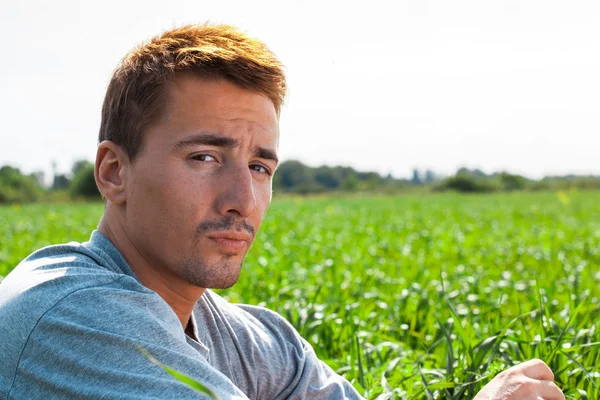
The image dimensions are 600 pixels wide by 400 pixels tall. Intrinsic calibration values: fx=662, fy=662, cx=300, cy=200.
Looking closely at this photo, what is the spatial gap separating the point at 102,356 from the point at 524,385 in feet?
3.50

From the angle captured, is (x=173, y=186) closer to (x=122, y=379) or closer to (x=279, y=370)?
(x=122, y=379)

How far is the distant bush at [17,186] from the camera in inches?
2419

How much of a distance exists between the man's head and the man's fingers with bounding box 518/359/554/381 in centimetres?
79

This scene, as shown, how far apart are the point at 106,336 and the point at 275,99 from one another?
2.77 feet

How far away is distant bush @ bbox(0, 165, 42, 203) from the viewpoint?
61.4m

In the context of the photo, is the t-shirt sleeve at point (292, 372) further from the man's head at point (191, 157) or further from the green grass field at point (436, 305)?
the man's head at point (191, 157)

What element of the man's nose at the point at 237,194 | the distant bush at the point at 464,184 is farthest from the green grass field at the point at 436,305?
the distant bush at the point at 464,184

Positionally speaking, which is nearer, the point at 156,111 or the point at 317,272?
the point at 156,111

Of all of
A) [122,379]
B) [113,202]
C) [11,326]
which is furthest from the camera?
[113,202]

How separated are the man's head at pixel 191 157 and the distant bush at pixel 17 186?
64253mm

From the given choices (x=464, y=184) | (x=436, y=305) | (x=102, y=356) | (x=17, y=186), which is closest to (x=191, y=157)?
(x=102, y=356)

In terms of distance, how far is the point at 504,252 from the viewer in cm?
894

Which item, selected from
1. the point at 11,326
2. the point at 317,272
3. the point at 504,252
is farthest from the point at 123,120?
the point at 504,252

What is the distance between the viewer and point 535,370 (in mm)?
1732
